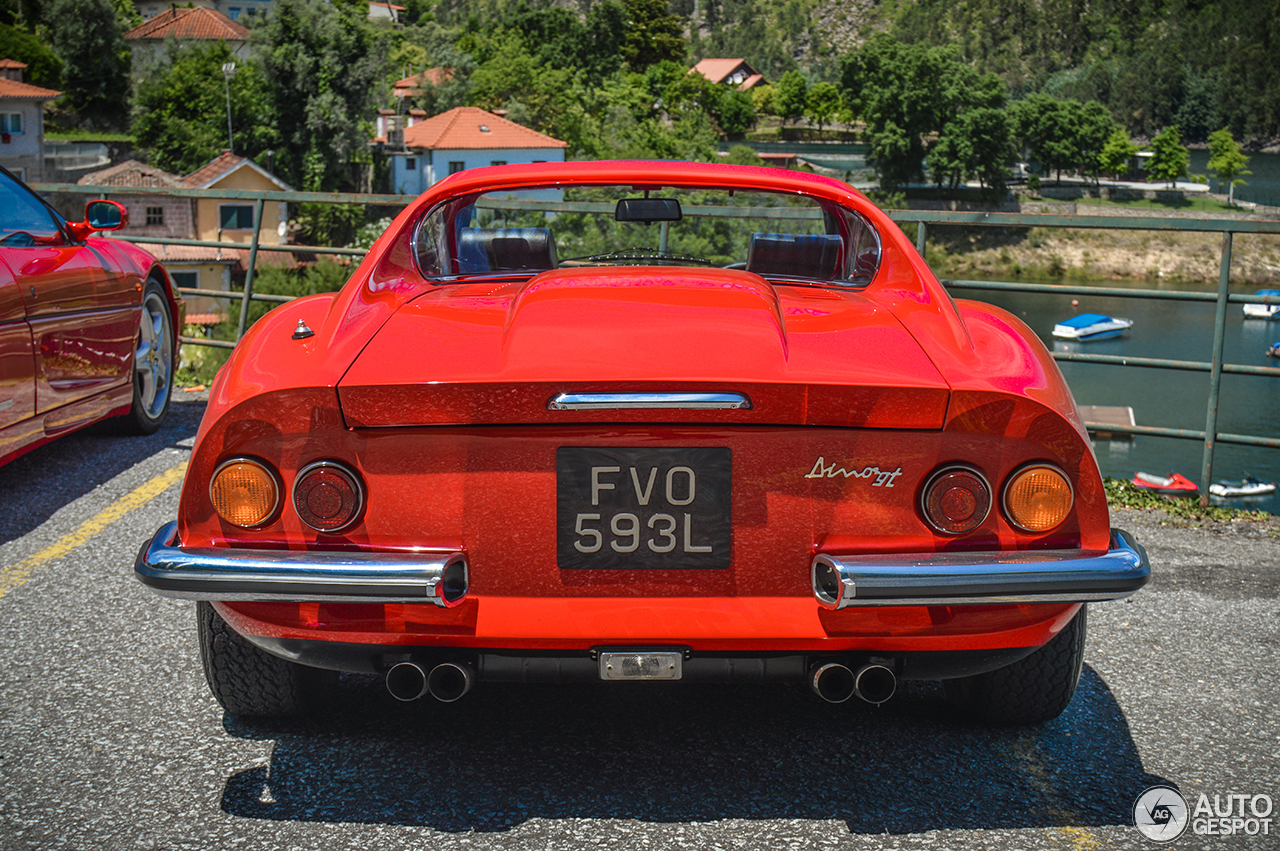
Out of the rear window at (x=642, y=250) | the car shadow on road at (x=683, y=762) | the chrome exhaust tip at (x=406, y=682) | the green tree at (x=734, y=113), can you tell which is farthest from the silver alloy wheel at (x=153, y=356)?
the green tree at (x=734, y=113)

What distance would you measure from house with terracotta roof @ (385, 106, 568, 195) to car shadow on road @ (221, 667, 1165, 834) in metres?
78.4

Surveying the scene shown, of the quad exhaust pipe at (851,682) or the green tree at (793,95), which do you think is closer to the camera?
the quad exhaust pipe at (851,682)

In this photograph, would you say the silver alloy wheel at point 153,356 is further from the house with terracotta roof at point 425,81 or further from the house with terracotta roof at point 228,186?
the house with terracotta roof at point 425,81

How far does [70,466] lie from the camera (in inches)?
212

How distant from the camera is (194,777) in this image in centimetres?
245

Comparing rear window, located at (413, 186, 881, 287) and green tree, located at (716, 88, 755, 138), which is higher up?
green tree, located at (716, 88, 755, 138)

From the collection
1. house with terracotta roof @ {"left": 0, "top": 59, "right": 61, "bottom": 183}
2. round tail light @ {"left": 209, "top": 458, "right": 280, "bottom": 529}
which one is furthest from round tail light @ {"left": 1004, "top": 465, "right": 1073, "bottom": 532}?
house with terracotta roof @ {"left": 0, "top": 59, "right": 61, "bottom": 183}

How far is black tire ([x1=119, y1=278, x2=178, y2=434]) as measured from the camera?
19.1ft

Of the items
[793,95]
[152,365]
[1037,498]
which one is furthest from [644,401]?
[793,95]

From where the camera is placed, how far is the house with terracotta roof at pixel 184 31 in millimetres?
89750

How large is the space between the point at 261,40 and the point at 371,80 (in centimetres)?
629

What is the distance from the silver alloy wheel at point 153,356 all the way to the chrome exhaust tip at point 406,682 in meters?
4.19

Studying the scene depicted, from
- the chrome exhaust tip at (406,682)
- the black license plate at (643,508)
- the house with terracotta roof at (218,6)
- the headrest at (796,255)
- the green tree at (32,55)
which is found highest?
the house with terracotta roof at (218,6)

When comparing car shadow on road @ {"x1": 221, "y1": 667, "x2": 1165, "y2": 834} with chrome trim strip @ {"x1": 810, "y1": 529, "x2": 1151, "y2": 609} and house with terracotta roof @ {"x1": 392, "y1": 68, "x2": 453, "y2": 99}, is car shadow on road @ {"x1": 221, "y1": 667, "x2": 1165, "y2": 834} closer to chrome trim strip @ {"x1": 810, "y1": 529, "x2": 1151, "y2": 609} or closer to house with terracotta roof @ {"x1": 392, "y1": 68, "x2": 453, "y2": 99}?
chrome trim strip @ {"x1": 810, "y1": 529, "x2": 1151, "y2": 609}
